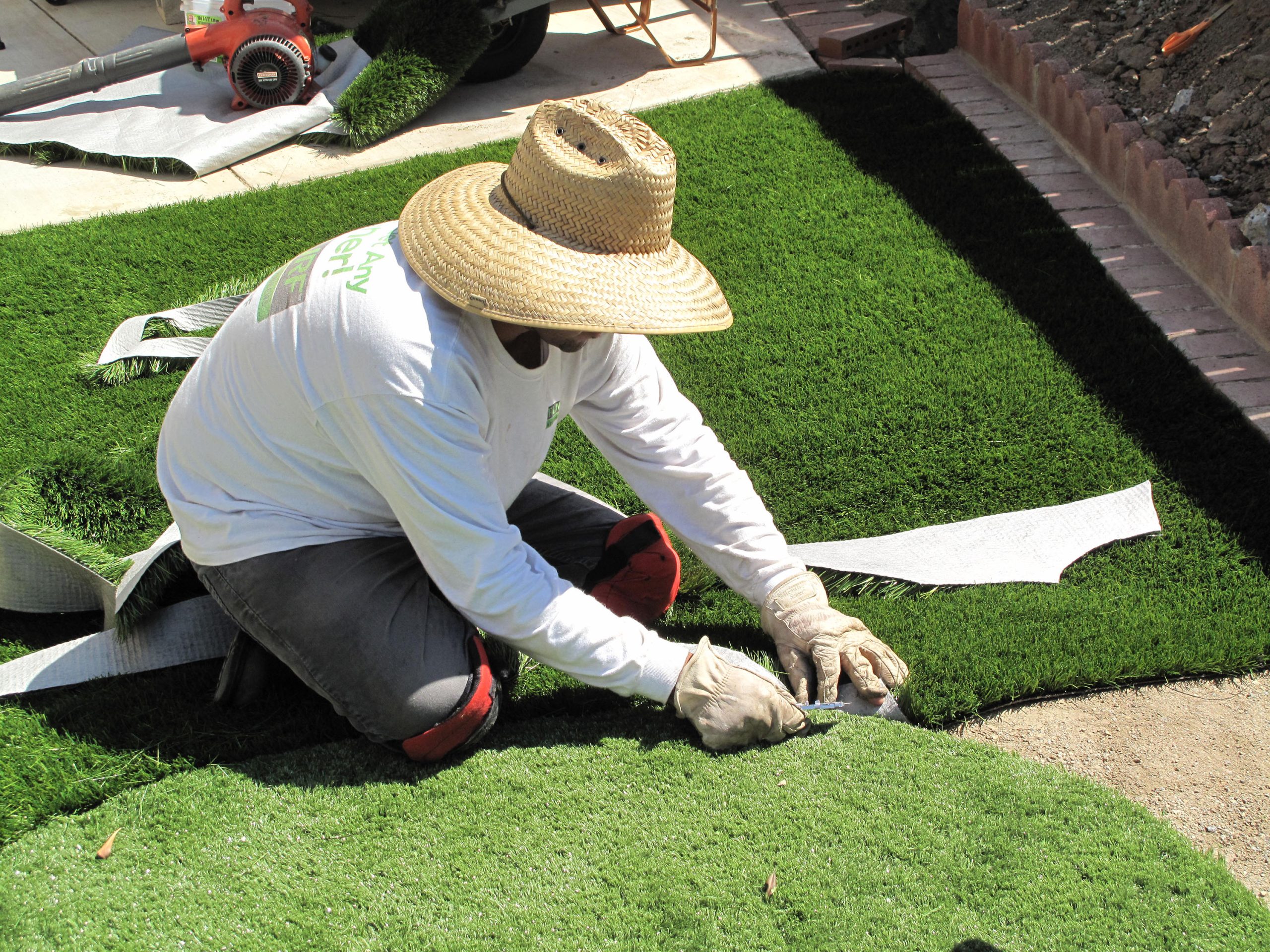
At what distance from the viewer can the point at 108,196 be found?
4.67 metres

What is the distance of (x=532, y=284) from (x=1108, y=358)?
2.45 metres

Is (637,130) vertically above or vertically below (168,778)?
above

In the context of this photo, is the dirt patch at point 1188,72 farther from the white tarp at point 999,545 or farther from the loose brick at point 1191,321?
the white tarp at point 999,545

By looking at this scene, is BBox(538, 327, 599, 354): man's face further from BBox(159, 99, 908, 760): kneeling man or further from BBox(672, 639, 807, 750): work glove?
BBox(672, 639, 807, 750): work glove

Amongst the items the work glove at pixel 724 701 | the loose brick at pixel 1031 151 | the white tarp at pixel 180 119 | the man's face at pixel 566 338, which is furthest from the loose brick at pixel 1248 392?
the white tarp at pixel 180 119

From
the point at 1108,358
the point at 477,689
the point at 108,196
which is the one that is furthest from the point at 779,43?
the point at 477,689

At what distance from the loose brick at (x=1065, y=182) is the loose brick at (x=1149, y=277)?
60cm

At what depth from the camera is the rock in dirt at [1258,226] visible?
3594 millimetres

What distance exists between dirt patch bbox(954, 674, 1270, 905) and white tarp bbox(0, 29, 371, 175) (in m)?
4.05

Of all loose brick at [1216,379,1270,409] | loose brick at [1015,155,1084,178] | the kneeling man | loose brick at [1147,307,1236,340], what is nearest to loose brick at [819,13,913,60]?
loose brick at [1015,155,1084,178]

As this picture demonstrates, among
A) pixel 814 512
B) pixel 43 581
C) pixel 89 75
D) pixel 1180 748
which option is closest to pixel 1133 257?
pixel 814 512

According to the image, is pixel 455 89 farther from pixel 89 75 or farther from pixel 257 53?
pixel 89 75

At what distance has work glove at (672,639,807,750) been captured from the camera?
2266 millimetres

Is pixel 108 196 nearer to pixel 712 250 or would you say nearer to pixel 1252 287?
pixel 712 250
